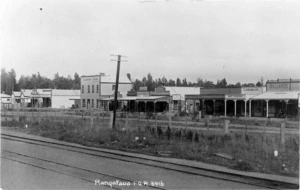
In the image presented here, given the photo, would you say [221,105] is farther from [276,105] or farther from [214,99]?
[276,105]

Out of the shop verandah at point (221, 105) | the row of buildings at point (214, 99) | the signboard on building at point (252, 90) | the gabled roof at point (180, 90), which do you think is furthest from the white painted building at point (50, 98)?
the signboard on building at point (252, 90)

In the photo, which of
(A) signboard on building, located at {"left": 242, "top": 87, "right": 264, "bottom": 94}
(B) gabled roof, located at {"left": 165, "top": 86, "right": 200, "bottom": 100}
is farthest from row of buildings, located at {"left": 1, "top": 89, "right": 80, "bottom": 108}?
(A) signboard on building, located at {"left": 242, "top": 87, "right": 264, "bottom": 94}

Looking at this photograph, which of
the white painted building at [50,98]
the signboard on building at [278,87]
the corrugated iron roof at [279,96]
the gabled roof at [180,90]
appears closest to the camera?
the corrugated iron roof at [279,96]

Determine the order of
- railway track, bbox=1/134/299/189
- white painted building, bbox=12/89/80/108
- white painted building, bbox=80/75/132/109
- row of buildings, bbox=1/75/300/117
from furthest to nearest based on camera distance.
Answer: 1. white painted building, bbox=12/89/80/108
2. white painted building, bbox=80/75/132/109
3. row of buildings, bbox=1/75/300/117
4. railway track, bbox=1/134/299/189

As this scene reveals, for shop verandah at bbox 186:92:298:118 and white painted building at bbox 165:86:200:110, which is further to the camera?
white painted building at bbox 165:86:200:110

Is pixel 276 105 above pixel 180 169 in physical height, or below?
above

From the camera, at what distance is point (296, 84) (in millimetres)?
43031

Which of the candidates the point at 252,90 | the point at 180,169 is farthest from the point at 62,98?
the point at 180,169

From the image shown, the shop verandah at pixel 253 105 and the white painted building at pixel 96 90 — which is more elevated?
the white painted building at pixel 96 90

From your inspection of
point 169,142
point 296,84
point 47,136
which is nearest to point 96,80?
point 296,84

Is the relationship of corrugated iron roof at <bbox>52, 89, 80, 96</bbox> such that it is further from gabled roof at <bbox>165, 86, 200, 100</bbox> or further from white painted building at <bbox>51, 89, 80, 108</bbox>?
gabled roof at <bbox>165, 86, 200, 100</bbox>

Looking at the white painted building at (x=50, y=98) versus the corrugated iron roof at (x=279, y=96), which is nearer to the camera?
the corrugated iron roof at (x=279, y=96)

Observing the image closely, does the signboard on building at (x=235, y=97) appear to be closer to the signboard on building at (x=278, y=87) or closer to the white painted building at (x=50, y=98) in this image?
the signboard on building at (x=278, y=87)

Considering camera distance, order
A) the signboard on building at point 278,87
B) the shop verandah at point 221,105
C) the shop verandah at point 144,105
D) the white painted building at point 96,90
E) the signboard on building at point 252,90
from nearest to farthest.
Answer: the signboard on building at point 278,87 → the signboard on building at point 252,90 → the shop verandah at point 221,105 → the shop verandah at point 144,105 → the white painted building at point 96,90
